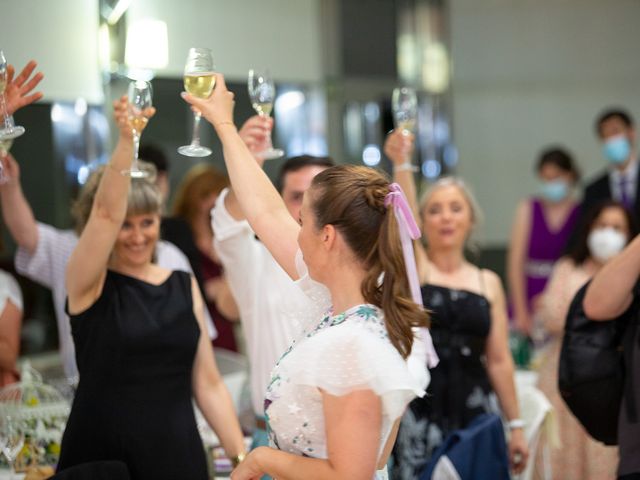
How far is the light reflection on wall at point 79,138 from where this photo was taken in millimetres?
3963

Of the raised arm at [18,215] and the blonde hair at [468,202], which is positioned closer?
the raised arm at [18,215]

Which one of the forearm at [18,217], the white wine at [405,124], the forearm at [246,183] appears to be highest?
the white wine at [405,124]

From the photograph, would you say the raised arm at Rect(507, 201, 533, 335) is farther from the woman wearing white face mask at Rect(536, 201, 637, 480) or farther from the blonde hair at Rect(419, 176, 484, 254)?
the blonde hair at Rect(419, 176, 484, 254)

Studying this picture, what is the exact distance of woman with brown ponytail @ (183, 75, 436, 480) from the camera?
6.02 feet

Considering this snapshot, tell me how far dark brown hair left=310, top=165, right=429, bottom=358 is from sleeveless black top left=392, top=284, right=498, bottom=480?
4.99ft

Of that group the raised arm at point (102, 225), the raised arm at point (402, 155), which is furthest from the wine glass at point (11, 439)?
the raised arm at point (402, 155)

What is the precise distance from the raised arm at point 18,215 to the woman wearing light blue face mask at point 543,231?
340 cm

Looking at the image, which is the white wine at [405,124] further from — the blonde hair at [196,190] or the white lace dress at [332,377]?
the blonde hair at [196,190]

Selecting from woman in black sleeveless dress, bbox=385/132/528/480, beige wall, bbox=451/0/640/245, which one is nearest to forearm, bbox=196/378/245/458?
woman in black sleeveless dress, bbox=385/132/528/480

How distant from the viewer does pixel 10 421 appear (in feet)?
8.64

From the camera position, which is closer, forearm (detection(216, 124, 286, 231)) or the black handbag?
forearm (detection(216, 124, 286, 231))

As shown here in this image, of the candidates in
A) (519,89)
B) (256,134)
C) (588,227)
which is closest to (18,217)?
(256,134)

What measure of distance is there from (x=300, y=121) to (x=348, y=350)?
13.9 ft

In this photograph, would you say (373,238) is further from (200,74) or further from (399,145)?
(399,145)
